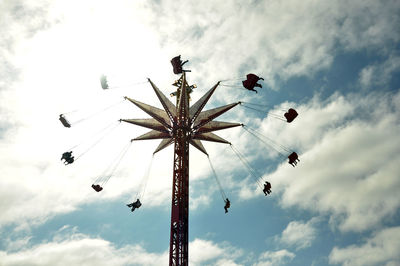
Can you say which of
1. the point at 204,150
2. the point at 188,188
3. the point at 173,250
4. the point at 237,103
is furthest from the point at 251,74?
the point at 173,250

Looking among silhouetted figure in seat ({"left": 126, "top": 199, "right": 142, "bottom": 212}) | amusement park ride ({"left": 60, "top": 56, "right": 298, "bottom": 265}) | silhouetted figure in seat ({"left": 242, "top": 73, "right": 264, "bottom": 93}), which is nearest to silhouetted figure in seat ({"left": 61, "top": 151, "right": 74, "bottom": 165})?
amusement park ride ({"left": 60, "top": 56, "right": 298, "bottom": 265})

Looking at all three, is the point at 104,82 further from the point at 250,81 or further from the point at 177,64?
the point at 250,81

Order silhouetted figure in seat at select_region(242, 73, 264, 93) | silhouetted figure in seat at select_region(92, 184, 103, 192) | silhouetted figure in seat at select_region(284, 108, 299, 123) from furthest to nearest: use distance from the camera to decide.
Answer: silhouetted figure in seat at select_region(92, 184, 103, 192) < silhouetted figure in seat at select_region(284, 108, 299, 123) < silhouetted figure in seat at select_region(242, 73, 264, 93)

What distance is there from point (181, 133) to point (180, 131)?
9.7 inches

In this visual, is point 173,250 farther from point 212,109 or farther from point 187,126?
point 212,109

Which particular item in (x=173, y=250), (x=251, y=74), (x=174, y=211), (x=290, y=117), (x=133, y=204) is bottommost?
(x=173, y=250)

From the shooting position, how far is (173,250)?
25422 mm

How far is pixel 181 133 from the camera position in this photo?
93.0ft

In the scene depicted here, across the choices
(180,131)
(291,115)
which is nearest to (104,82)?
(180,131)

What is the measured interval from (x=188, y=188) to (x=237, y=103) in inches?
386

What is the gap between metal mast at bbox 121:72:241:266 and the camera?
84.5ft

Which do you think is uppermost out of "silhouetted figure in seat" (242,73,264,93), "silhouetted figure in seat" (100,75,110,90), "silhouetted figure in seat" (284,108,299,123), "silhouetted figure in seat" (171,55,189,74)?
"silhouetted figure in seat" (171,55,189,74)

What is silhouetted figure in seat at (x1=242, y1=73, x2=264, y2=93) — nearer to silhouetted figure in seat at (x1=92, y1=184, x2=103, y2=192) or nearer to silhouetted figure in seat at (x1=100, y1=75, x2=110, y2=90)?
silhouetted figure in seat at (x1=100, y1=75, x2=110, y2=90)

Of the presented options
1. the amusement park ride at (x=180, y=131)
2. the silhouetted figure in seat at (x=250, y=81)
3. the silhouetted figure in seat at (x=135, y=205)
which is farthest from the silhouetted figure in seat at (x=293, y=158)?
the silhouetted figure in seat at (x=135, y=205)
